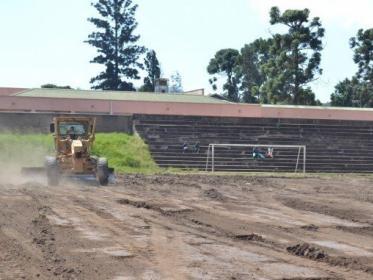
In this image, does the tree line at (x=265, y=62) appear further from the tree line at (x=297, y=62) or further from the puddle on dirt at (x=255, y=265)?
the puddle on dirt at (x=255, y=265)

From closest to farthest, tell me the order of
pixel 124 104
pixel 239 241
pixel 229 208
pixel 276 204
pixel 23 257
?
pixel 23 257 → pixel 239 241 → pixel 229 208 → pixel 276 204 → pixel 124 104

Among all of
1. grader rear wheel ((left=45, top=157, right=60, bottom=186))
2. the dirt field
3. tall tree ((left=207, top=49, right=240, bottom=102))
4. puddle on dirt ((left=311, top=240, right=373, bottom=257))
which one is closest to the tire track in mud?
the dirt field

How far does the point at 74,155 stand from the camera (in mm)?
24891

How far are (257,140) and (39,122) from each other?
1425 cm

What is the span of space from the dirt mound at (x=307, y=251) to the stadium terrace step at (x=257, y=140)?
91.5 feet

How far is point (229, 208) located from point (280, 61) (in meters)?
51.5

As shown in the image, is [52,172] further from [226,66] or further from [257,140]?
[226,66]

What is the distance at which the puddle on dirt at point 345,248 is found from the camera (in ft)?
35.7

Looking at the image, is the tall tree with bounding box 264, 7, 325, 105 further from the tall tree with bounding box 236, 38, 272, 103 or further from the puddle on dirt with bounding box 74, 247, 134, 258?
the puddle on dirt with bounding box 74, 247, 134, 258

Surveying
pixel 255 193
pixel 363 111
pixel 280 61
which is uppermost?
pixel 280 61

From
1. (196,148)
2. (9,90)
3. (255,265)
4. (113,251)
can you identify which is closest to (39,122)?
(196,148)

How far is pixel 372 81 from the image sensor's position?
75562 millimetres

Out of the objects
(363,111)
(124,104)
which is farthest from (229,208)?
(363,111)

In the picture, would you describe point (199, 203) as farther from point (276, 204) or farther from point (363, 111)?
point (363, 111)
